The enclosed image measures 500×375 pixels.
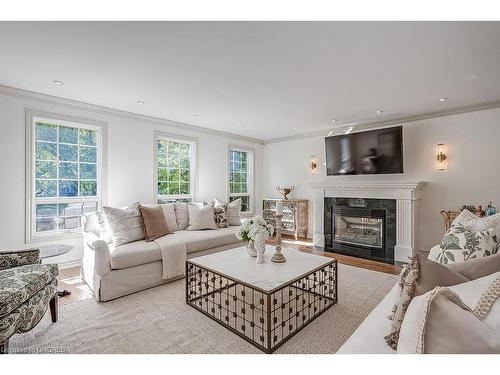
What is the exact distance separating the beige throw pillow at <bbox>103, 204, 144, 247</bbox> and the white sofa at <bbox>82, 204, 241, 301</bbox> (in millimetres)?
102

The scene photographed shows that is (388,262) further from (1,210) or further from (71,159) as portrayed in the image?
(1,210)

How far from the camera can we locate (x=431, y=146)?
3.98m

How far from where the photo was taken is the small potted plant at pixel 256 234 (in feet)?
7.89

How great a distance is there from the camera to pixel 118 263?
2.60 meters

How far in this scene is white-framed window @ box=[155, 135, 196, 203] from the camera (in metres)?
4.48

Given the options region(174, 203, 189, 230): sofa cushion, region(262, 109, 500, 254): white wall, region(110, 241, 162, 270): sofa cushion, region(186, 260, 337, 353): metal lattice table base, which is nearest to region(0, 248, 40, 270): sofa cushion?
region(110, 241, 162, 270): sofa cushion

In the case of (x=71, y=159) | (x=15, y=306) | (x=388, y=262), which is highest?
(x=71, y=159)

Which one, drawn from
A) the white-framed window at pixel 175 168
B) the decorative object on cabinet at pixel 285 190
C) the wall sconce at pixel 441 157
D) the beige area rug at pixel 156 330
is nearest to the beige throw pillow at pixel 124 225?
the beige area rug at pixel 156 330

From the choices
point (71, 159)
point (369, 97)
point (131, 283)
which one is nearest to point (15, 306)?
point (131, 283)

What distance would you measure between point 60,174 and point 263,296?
325cm

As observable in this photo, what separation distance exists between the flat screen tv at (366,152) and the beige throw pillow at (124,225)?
353 centimetres

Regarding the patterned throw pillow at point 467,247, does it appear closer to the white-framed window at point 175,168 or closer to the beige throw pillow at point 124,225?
the beige throw pillow at point 124,225

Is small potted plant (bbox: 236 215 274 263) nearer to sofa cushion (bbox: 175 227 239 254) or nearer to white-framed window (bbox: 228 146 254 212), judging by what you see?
sofa cushion (bbox: 175 227 239 254)

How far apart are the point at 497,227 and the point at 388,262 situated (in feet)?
7.44
